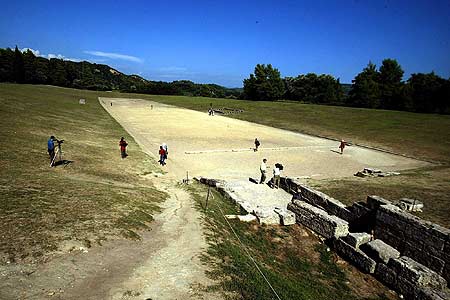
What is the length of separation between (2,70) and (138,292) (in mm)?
104770

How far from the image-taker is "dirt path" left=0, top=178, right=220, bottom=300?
19.3ft

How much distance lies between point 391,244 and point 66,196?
1131 centimetres


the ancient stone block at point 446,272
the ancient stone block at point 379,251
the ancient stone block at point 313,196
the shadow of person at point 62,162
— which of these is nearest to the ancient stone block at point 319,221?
the ancient stone block at point 379,251

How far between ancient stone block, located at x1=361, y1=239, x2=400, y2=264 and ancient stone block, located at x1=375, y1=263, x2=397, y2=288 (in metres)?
0.19

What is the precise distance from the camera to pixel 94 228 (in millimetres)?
8578

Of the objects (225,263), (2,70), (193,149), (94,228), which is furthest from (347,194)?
(2,70)

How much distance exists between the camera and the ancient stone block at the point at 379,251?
9352mm

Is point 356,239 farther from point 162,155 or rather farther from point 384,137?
point 384,137

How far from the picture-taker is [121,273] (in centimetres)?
677

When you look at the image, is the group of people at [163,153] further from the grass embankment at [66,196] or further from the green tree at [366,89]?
the green tree at [366,89]

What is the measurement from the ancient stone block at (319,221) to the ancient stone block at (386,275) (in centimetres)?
185

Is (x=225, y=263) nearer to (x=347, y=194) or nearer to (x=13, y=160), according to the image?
(x=347, y=194)

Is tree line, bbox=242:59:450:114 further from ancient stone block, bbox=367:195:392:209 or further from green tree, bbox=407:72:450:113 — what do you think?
ancient stone block, bbox=367:195:392:209

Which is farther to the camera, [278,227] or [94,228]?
[278,227]
